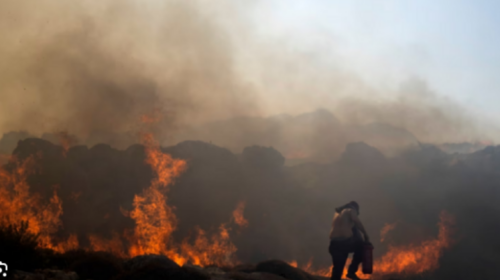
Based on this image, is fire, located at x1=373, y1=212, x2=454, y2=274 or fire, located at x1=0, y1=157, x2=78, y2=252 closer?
fire, located at x1=373, y1=212, x2=454, y2=274

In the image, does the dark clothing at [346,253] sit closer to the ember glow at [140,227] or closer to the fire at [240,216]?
the ember glow at [140,227]

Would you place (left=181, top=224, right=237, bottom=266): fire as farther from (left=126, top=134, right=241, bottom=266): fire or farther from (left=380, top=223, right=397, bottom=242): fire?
(left=380, top=223, right=397, bottom=242): fire

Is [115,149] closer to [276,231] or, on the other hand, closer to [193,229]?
[193,229]

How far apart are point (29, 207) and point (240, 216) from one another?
13.9m

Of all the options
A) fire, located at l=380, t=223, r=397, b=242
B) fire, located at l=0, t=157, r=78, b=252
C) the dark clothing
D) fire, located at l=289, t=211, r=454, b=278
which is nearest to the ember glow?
fire, located at l=0, t=157, r=78, b=252

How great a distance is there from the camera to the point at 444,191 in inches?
973

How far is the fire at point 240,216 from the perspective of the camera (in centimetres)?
2538

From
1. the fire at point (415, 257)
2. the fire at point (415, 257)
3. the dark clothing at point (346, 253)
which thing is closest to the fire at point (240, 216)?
the fire at point (415, 257)

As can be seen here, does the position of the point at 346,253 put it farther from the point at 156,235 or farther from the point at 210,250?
the point at 156,235

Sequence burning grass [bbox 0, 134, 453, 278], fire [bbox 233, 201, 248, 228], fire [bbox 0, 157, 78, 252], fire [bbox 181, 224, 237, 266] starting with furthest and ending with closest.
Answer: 1. fire [bbox 233, 201, 248, 228]
2. fire [bbox 0, 157, 78, 252]
3. fire [bbox 181, 224, 237, 266]
4. burning grass [bbox 0, 134, 453, 278]

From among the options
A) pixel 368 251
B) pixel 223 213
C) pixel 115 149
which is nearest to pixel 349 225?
pixel 368 251

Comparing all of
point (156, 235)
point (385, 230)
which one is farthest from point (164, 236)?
point (385, 230)

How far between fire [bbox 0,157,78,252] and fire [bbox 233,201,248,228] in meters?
10.7

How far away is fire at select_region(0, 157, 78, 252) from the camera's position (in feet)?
71.2
